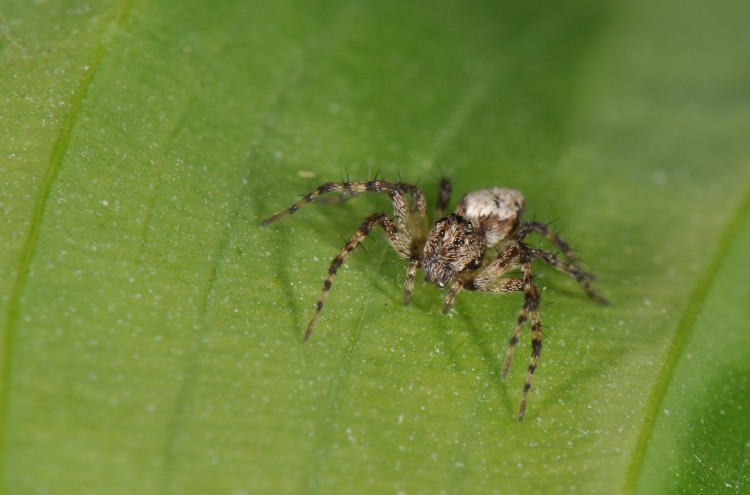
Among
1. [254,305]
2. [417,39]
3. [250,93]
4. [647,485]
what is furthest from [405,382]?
[417,39]

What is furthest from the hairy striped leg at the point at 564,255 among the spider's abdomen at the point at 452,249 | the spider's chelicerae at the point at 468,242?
the spider's abdomen at the point at 452,249

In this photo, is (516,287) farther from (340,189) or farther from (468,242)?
(340,189)

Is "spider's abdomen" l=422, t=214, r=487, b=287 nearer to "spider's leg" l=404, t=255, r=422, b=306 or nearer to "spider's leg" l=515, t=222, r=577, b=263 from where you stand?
"spider's leg" l=404, t=255, r=422, b=306

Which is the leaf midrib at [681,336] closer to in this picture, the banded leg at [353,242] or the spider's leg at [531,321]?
the spider's leg at [531,321]

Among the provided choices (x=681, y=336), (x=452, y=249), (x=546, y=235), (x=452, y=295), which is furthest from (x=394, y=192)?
(x=681, y=336)

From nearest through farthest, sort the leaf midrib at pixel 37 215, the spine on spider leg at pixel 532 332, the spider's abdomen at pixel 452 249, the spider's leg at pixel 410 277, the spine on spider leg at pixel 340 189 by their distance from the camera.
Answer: the leaf midrib at pixel 37 215 → the spine on spider leg at pixel 532 332 → the spider's leg at pixel 410 277 → the spine on spider leg at pixel 340 189 → the spider's abdomen at pixel 452 249

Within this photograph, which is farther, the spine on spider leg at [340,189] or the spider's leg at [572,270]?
the spider's leg at [572,270]

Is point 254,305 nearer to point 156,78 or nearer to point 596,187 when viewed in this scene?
point 156,78
